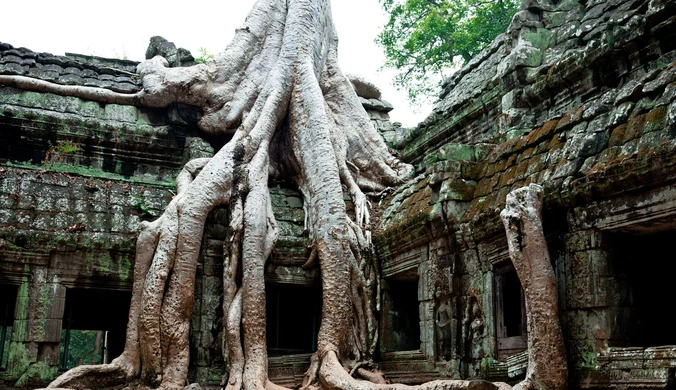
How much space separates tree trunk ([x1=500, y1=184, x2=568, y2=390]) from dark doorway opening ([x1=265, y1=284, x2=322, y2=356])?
11.7 feet

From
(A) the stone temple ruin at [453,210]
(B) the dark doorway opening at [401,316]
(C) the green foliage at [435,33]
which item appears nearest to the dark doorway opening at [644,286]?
(A) the stone temple ruin at [453,210]

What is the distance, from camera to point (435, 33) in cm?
1812

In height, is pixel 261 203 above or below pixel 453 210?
above

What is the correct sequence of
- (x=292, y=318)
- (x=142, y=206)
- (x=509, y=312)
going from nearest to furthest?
(x=509, y=312) → (x=142, y=206) → (x=292, y=318)

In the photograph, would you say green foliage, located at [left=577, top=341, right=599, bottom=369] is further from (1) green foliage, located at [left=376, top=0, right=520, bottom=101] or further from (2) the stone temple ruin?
(1) green foliage, located at [left=376, top=0, right=520, bottom=101]

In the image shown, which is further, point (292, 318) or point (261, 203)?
point (292, 318)

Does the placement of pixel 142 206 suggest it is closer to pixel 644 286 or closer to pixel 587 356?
pixel 587 356

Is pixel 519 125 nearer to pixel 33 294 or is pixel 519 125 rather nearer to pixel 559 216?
pixel 559 216

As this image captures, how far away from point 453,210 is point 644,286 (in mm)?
1927

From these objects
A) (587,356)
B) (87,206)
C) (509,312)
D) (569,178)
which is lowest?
(587,356)

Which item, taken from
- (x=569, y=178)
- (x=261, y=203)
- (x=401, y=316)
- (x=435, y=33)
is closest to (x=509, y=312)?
(x=569, y=178)

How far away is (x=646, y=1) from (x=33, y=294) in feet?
20.8

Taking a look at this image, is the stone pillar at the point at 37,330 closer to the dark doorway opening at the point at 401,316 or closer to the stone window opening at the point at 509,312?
the dark doorway opening at the point at 401,316

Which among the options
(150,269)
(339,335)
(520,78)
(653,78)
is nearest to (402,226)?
(339,335)
